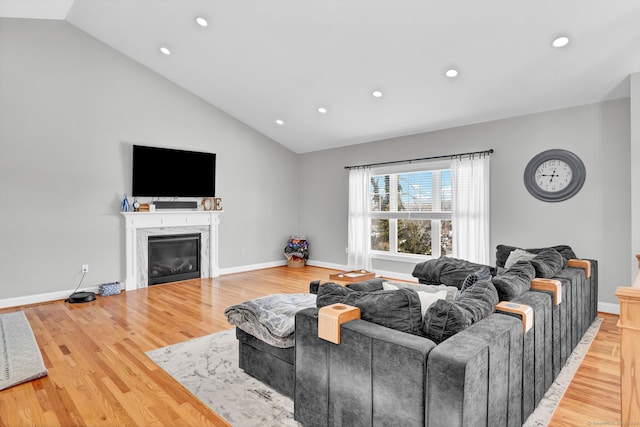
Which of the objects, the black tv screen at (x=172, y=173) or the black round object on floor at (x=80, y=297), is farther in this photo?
the black tv screen at (x=172, y=173)

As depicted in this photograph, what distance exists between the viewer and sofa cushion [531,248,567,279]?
9.49 feet

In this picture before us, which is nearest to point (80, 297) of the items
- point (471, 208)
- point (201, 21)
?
point (201, 21)

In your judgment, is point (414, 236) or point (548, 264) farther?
point (414, 236)

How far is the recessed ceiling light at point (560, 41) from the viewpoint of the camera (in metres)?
→ 3.47

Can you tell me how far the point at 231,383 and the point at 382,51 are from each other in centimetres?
382

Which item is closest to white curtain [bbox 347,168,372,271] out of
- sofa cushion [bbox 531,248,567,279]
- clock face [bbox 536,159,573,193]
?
clock face [bbox 536,159,573,193]

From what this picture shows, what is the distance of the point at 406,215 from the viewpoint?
6.32 meters

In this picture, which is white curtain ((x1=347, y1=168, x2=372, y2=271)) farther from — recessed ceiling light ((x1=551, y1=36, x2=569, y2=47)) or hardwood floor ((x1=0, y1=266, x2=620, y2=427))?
recessed ceiling light ((x1=551, y1=36, x2=569, y2=47))

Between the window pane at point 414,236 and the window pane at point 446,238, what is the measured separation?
9.4 inches

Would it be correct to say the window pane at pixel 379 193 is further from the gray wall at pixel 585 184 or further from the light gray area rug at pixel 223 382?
the light gray area rug at pixel 223 382

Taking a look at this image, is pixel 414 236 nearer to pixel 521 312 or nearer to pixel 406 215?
pixel 406 215

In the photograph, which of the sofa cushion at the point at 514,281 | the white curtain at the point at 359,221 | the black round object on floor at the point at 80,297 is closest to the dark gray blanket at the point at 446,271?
the sofa cushion at the point at 514,281

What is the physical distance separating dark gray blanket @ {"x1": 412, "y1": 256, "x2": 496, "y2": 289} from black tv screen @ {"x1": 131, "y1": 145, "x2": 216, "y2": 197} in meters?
4.15

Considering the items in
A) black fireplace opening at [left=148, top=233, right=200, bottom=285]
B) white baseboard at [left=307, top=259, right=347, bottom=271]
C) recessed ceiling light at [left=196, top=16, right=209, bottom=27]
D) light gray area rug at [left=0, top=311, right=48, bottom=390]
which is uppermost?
recessed ceiling light at [left=196, top=16, right=209, bottom=27]
